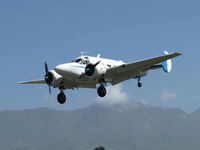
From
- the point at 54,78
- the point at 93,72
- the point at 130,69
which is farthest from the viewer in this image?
the point at 130,69

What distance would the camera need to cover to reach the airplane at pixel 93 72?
4540 cm

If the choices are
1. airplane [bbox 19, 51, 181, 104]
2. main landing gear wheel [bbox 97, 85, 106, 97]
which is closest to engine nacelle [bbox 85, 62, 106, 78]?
airplane [bbox 19, 51, 181, 104]

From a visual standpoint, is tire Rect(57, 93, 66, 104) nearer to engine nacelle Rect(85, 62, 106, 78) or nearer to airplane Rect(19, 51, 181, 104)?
airplane Rect(19, 51, 181, 104)

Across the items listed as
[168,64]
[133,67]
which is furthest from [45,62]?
[168,64]

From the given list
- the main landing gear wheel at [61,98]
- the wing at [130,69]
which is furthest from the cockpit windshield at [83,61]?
the main landing gear wheel at [61,98]

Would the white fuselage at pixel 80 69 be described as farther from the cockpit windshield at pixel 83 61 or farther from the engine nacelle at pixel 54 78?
the engine nacelle at pixel 54 78


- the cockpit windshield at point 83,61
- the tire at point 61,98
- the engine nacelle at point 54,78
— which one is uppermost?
the cockpit windshield at point 83,61

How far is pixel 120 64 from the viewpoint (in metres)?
48.4

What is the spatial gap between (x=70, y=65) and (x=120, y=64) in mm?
5733

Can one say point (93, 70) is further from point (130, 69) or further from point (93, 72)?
point (130, 69)

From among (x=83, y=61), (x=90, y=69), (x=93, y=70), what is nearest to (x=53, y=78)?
(x=83, y=61)

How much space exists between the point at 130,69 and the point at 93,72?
15.9ft

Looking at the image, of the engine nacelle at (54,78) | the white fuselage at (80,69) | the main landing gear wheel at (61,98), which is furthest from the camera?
the main landing gear wheel at (61,98)

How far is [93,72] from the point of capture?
149 feet
